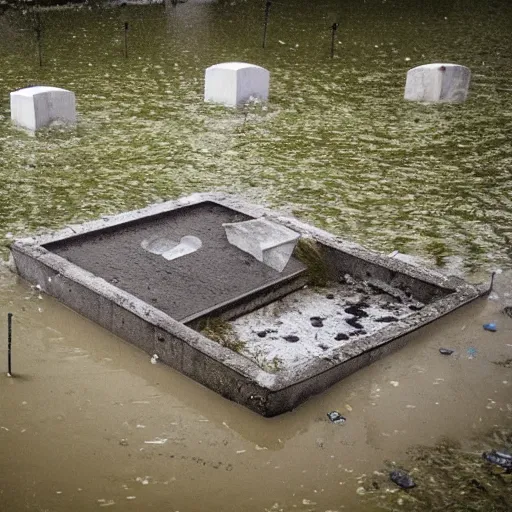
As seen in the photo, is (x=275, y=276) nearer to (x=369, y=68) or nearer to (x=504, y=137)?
(x=504, y=137)

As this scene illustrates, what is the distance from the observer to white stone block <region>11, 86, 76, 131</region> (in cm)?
945

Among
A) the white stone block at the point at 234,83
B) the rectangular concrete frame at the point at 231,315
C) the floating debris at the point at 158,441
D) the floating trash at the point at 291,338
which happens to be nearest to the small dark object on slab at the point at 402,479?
the rectangular concrete frame at the point at 231,315

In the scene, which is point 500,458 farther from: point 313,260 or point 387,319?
point 313,260

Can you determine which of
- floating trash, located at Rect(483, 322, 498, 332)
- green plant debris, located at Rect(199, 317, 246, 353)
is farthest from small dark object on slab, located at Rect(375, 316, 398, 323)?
green plant debris, located at Rect(199, 317, 246, 353)

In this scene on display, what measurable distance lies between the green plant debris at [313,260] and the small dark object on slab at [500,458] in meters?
2.04

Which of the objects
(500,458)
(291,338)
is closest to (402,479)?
(500,458)

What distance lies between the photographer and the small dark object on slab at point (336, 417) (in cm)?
434

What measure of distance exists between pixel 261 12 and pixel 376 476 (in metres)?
18.5

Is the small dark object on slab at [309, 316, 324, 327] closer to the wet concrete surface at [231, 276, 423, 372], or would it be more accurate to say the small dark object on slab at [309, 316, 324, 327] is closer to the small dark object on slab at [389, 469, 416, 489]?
the wet concrete surface at [231, 276, 423, 372]

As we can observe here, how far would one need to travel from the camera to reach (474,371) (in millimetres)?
4855

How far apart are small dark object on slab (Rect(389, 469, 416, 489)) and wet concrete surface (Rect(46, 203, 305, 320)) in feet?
5.71

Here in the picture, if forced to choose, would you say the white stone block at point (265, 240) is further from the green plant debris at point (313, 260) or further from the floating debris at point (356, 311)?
the floating debris at point (356, 311)

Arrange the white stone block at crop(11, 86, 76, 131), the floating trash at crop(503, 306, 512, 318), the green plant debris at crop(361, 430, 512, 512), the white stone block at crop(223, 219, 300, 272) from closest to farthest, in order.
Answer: the green plant debris at crop(361, 430, 512, 512)
the floating trash at crop(503, 306, 512, 318)
the white stone block at crop(223, 219, 300, 272)
the white stone block at crop(11, 86, 76, 131)

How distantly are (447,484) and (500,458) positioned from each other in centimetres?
39
